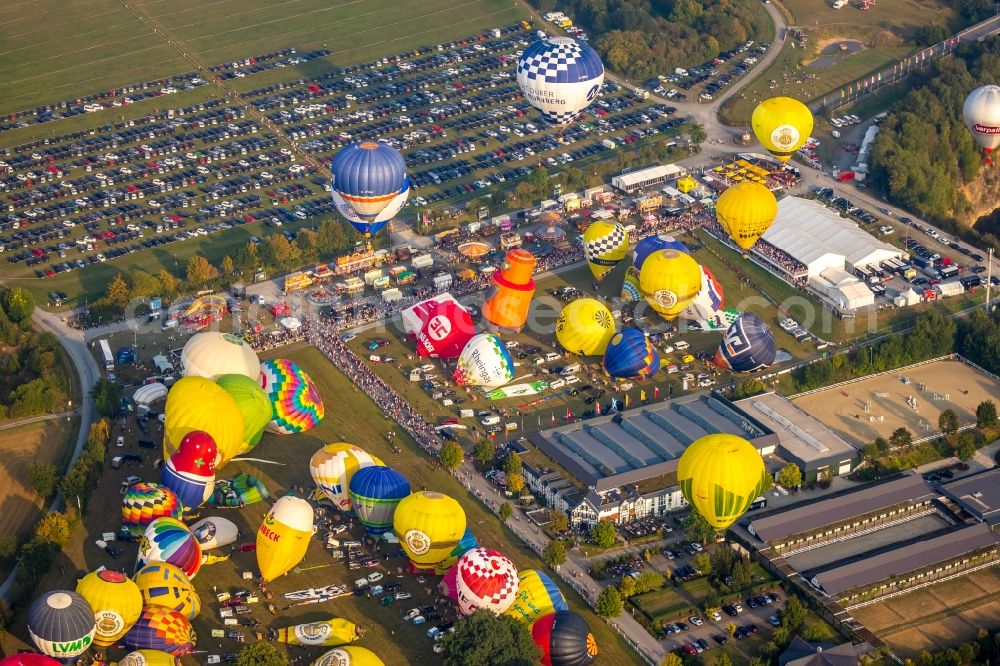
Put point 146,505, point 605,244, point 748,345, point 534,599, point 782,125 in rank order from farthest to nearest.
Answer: point 782,125, point 605,244, point 748,345, point 146,505, point 534,599

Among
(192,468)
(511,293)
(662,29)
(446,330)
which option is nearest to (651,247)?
(511,293)

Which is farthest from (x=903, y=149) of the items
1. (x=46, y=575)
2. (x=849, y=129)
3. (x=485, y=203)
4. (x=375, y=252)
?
(x=46, y=575)

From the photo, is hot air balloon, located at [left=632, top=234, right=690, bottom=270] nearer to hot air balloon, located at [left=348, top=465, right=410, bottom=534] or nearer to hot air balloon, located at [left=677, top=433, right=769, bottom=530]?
hot air balloon, located at [left=677, top=433, right=769, bottom=530]

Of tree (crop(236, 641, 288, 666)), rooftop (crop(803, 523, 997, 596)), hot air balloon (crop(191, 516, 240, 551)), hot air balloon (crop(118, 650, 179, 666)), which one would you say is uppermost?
tree (crop(236, 641, 288, 666))

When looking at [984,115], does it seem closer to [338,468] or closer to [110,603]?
[338,468]

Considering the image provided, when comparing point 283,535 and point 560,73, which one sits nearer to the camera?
point 283,535

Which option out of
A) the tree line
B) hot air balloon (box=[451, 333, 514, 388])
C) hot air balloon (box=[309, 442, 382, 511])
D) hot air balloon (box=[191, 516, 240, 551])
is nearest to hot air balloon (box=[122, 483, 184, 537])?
hot air balloon (box=[191, 516, 240, 551])
